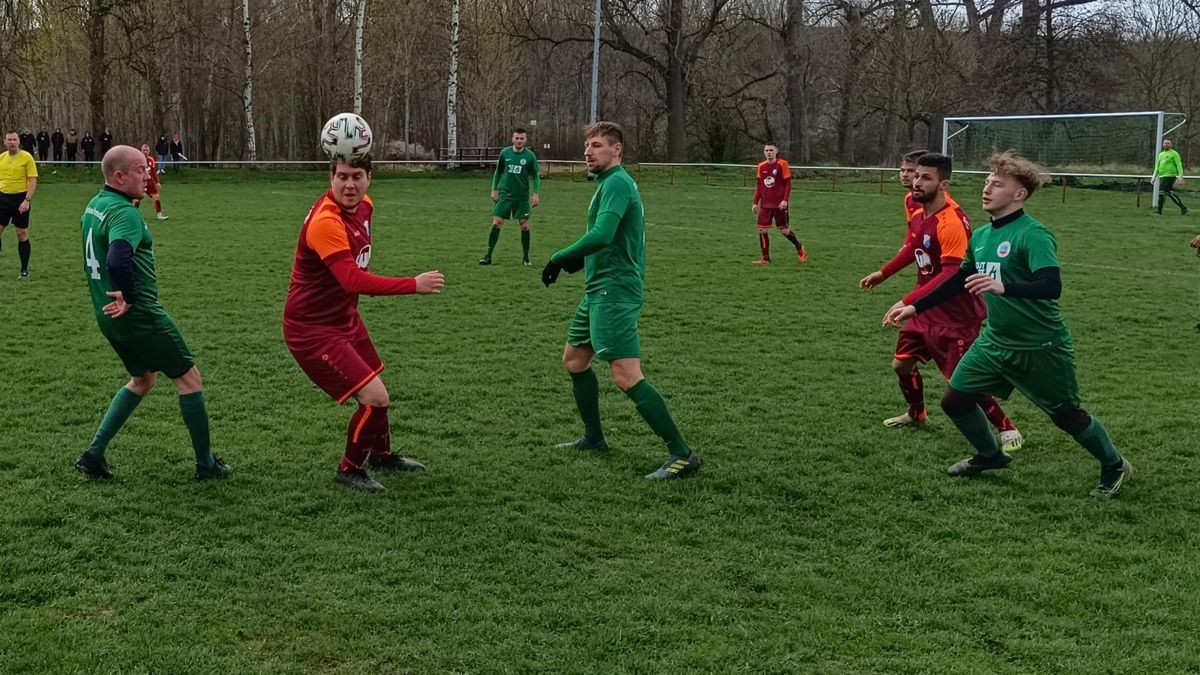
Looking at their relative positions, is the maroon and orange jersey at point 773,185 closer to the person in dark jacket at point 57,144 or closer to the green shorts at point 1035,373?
the green shorts at point 1035,373

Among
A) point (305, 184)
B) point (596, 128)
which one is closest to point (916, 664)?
point (596, 128)

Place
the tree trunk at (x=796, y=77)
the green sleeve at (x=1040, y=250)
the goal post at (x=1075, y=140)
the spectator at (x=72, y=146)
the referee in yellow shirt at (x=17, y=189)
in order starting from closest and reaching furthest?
the green sleeve at (x=1040, y=250) → the referee in yellow shirt at (x=17, y=189) → the goal post at (x=1075, y=140) → the spectator at (x=72, y=146) → the tree trunk at (x=796, y=77)

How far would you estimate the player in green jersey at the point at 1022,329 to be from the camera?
515 centimetres

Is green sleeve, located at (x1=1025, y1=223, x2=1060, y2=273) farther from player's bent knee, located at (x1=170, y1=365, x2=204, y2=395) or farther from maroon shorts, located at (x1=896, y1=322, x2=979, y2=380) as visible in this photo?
player's bent knee, located at (x1=170, y1=365, x2=204, y2=395)

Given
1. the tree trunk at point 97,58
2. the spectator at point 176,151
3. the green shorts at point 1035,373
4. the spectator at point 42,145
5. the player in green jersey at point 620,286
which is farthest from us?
the spectator at point 42,145

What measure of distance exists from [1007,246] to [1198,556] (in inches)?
65.6

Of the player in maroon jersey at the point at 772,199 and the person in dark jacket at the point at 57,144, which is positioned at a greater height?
the person in dark jacket at the point at 57,144

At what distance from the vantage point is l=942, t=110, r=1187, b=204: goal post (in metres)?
27.1

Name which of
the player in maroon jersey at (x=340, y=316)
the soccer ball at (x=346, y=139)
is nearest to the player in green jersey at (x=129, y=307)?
the player in maroon jersey at (x=340, y=316)

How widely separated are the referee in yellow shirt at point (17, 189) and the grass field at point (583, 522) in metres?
2.98

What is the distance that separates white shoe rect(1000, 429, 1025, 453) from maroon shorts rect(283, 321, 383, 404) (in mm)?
3685

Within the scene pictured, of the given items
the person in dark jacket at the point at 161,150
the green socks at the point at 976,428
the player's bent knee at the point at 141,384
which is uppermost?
the person in dark jacket at the point at 161,150

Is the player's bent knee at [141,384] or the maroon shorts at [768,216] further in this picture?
the maroon shorts at [768,216]

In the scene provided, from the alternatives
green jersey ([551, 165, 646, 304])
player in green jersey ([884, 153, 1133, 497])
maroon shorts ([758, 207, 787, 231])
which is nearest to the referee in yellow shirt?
maroon shorts ([758, 207, 787, 231])
